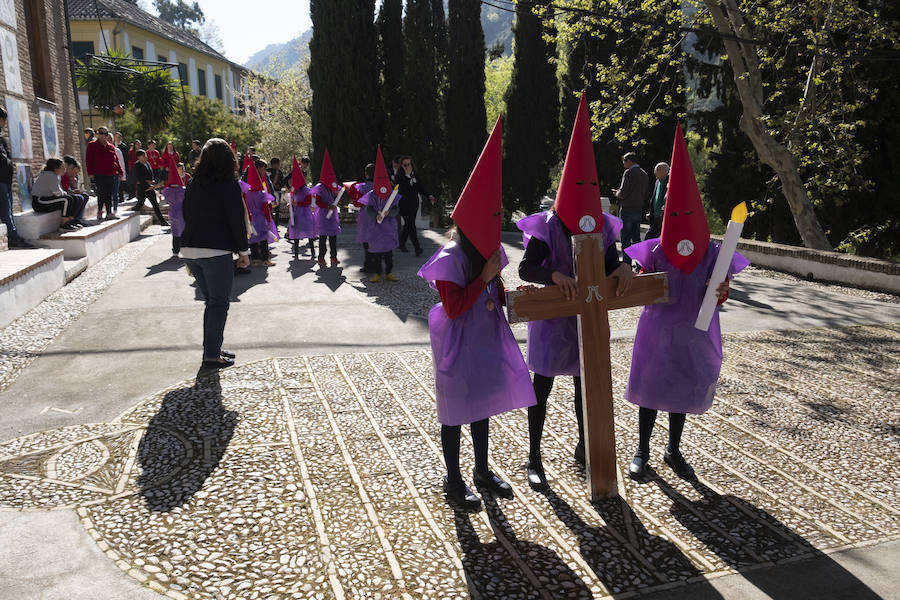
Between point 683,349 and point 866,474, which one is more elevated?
point 683,349

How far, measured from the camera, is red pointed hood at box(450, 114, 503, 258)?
307 centimetres

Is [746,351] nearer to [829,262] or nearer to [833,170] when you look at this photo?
[829,262]

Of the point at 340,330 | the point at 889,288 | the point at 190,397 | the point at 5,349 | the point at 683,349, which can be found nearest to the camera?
the point at 683,349

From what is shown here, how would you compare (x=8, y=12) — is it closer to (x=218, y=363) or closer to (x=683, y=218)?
(x=218, y=363)

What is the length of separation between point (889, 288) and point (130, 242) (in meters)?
14.4

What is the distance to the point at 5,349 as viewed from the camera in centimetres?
618

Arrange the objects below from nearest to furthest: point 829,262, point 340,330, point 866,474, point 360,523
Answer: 1. point 360,523
2. point 866,474
3. point 340,330
4. point 829,262

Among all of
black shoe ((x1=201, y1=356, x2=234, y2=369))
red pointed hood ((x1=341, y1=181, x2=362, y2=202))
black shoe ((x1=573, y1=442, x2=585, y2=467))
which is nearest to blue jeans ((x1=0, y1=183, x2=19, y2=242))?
red pointed hood ((x1=341, y1=181, x2=362, y2=202))

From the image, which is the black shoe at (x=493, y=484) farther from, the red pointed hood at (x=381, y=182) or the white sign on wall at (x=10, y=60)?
the white sign on wall at (x=10, y=60)

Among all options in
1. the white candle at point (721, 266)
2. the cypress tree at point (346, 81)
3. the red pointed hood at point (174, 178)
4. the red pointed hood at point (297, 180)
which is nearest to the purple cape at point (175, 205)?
Answer: the red pointed hood at point (174, 178)

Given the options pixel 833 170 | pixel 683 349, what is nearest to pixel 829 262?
pixel 833 170

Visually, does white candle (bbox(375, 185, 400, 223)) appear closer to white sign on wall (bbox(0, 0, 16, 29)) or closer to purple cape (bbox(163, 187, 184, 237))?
purple cape (bbox(163, 187, 184, 237))

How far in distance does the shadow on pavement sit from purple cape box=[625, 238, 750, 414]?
2552 millimetres

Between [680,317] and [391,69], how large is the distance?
17.9m
